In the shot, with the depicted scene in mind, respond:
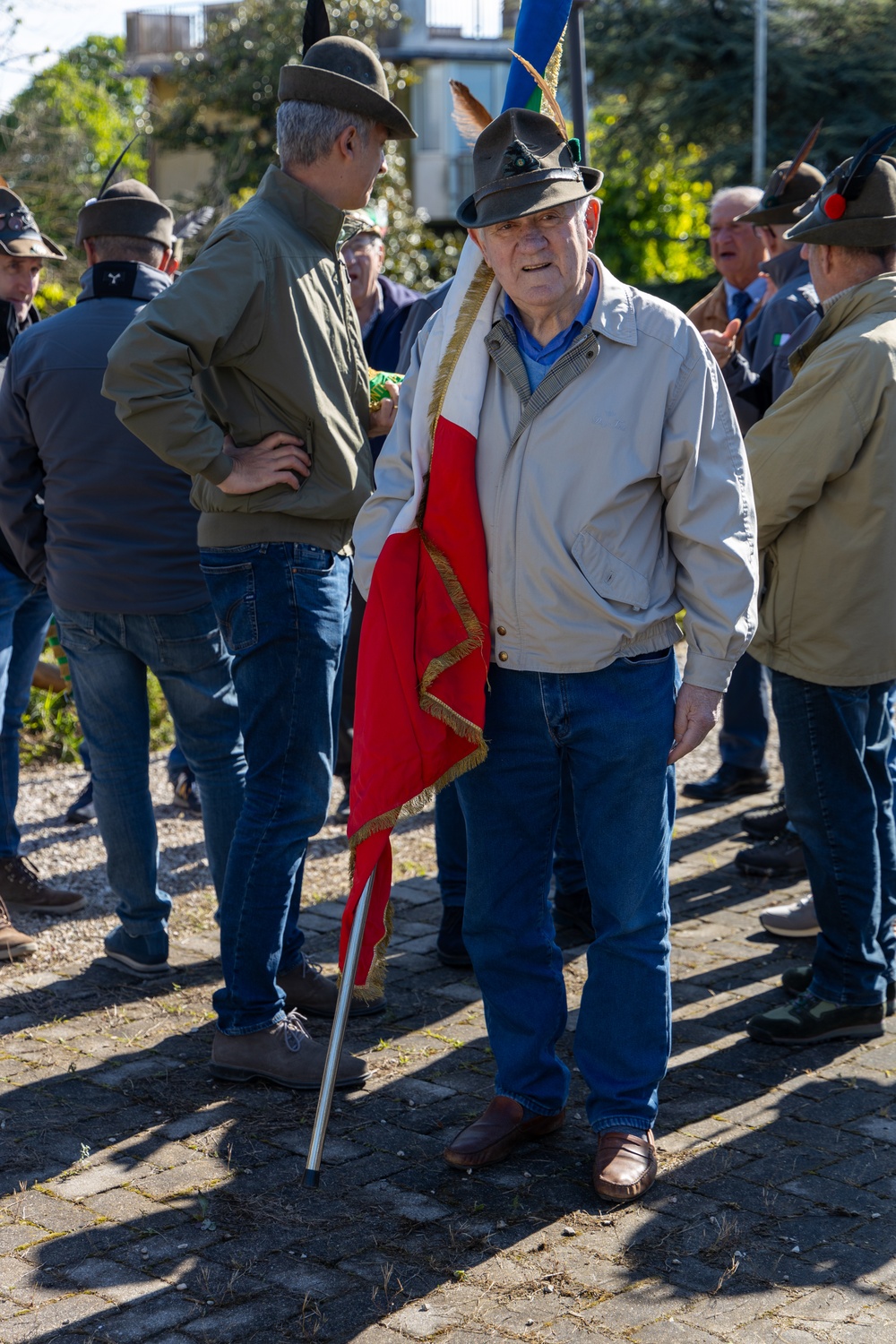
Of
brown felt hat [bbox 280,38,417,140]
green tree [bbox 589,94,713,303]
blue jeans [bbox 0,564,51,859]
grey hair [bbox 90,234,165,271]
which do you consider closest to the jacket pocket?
brown felt hat [bbox 280,38,417,140]

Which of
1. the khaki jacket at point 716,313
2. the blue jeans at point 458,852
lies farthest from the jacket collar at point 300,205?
the khaki jacket at point 716,313

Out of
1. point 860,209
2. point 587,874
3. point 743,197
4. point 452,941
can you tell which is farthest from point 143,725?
point 743,197

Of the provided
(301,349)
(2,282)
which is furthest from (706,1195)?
(2,282)

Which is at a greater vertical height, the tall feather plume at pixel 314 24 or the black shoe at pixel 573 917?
the tall feather plume at pixel 314 24

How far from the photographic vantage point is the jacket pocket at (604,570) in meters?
3.27

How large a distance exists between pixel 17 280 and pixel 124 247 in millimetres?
1342

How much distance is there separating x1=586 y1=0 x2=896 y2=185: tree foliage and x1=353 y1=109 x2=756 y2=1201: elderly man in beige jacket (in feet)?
85.3

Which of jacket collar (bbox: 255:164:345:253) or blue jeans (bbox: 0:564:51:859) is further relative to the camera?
blue jeans (bbox: 0:564:51:859)

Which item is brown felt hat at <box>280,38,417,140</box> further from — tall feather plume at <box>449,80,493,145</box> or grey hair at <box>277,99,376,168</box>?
tall feather plume at <box>449,80,493,145</box>

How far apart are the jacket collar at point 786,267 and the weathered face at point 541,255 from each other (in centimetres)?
296

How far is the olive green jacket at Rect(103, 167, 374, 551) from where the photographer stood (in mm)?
3676

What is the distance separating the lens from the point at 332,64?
400 cm

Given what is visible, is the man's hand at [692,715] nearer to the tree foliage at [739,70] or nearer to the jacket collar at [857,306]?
the jacket collar at [857,306]

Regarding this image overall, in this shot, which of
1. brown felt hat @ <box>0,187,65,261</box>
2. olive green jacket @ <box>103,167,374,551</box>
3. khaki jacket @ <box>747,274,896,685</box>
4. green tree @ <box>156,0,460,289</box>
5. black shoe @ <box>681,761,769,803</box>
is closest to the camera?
olive green jacket @ <box>103,167,374,551</box>
